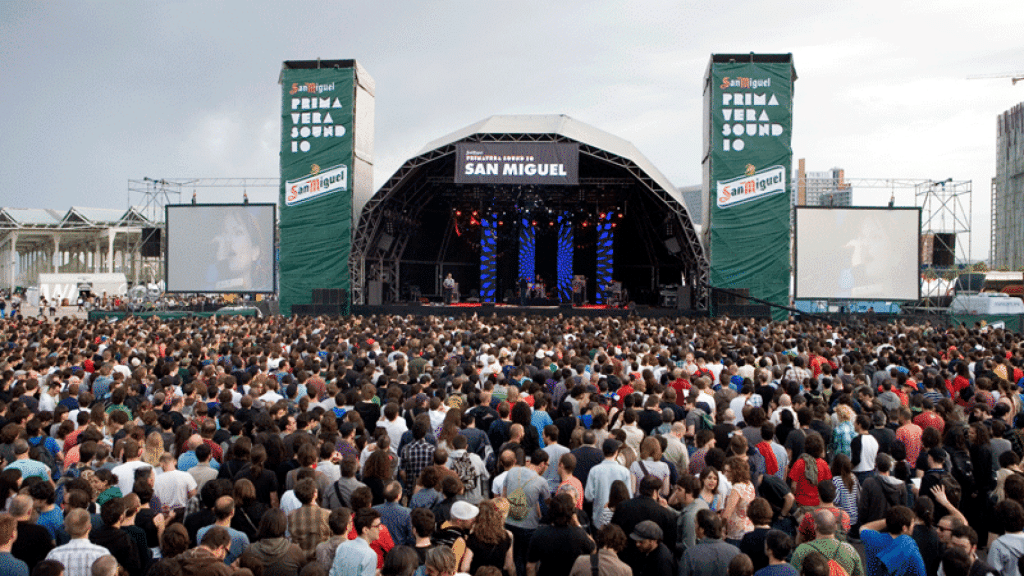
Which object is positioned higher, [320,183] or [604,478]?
[320,183]

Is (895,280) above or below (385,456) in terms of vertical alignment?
above

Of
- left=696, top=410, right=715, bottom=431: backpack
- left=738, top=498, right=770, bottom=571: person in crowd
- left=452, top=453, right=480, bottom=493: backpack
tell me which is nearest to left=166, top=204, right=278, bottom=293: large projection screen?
left=696, top=410, right=715, bottom=431: backpack

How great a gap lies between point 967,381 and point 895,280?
16.8m

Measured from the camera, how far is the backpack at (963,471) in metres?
6.04

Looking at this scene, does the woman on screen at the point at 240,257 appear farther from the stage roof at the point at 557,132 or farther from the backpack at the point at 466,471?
the backpack at the point at 466,471

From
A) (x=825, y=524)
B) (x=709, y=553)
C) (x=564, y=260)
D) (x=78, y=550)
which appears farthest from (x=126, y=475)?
(x=564, y=260)

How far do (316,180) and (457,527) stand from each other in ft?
77.1

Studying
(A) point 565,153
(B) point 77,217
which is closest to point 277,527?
(A) point 565,153

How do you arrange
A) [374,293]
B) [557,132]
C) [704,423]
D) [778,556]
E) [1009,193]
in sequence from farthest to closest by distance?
[1009,193] → [374,293] → [557,132] → [704,423] → [778,556]

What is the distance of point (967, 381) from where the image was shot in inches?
368

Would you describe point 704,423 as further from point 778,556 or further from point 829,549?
point 778,556

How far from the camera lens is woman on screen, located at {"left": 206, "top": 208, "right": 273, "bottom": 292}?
25797 millimetres

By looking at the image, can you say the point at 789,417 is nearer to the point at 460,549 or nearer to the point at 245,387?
the point at 460,549

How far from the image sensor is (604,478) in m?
5.50
